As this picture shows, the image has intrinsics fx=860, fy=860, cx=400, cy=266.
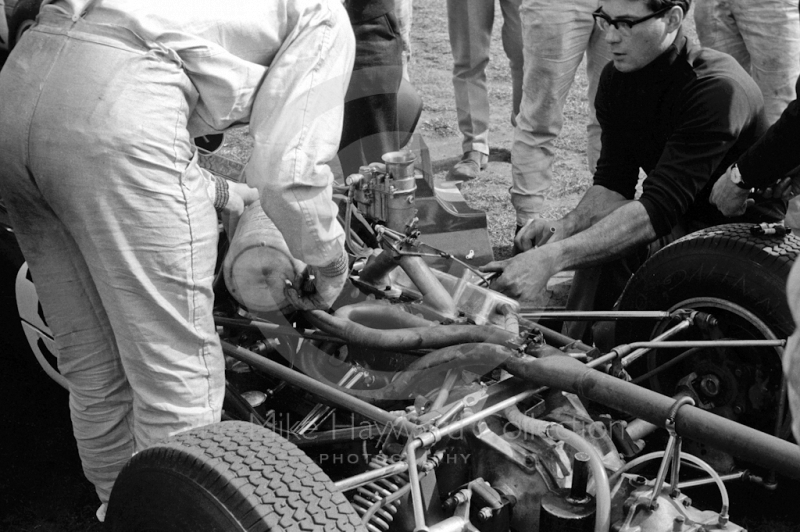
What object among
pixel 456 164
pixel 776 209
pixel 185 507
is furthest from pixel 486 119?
pixel 185 507

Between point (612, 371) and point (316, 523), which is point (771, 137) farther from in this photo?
Answer: point (316, 523)

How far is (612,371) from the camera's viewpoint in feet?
8.24

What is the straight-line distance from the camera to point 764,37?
4.29 m

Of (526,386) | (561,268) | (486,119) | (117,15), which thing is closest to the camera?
(117,15)

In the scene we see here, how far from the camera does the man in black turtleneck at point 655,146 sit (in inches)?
124

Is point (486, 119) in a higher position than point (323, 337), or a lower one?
lower

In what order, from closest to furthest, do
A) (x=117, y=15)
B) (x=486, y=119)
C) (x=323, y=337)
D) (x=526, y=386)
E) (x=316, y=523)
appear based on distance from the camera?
(x=316, y=523) → (x=117, y=15) → (x=526, y=386) → (x=323, y=337) → (x=486, y=119)

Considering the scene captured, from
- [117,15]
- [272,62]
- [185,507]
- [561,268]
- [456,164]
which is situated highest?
[117,15]

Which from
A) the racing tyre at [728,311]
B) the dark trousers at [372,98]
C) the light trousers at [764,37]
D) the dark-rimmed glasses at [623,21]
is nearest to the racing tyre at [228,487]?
the racing tyre at [728,311]

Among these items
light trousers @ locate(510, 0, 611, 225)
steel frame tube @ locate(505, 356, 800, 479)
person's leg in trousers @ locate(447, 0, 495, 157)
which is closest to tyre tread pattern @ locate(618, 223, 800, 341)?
steel frame tube @ locate(505, 356, 800, 479)

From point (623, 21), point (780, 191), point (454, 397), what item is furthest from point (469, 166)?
point (454, 397)

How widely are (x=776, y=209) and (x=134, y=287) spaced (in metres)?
2.38

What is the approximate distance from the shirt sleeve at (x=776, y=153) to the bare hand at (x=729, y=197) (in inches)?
3.2

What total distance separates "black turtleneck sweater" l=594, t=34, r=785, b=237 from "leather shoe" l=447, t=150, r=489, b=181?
2075 millimetres
